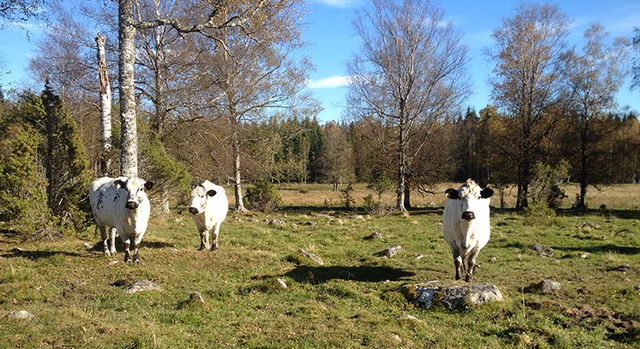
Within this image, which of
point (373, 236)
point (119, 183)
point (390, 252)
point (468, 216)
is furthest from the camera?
point (373, 236)

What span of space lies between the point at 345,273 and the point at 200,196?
14.2 feet

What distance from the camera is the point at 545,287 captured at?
321 inches

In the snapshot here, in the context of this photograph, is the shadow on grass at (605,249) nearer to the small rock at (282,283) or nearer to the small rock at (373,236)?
the small rock at (373,236)

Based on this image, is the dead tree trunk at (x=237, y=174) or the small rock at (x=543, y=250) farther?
the dead tree trunk at (x=237, y=174)

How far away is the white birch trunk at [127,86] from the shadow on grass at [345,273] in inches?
196

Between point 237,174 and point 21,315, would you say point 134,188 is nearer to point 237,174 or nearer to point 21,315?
point 21,315

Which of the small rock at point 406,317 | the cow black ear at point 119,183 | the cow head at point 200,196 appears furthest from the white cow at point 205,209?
the small rock at point 406,317

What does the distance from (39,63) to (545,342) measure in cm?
2467

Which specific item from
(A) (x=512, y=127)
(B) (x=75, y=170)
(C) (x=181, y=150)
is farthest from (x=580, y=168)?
(B) (x=75, y=170)

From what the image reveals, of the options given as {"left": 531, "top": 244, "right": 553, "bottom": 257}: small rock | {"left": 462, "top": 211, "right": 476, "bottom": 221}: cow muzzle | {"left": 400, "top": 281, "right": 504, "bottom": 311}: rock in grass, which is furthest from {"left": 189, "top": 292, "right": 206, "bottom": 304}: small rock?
{"left": 531, "top": 244, "right": 553, "bottom": 257}: small rock

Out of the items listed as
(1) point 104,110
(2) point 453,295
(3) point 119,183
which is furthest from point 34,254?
(2) point 453,295

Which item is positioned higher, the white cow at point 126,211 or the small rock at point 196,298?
the white cow at point 126,211

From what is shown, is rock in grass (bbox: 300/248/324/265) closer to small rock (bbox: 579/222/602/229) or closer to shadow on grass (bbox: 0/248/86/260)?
shadow on grass (bbox: 0/248/86/260)

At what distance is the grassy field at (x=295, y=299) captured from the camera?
541 centimetres
